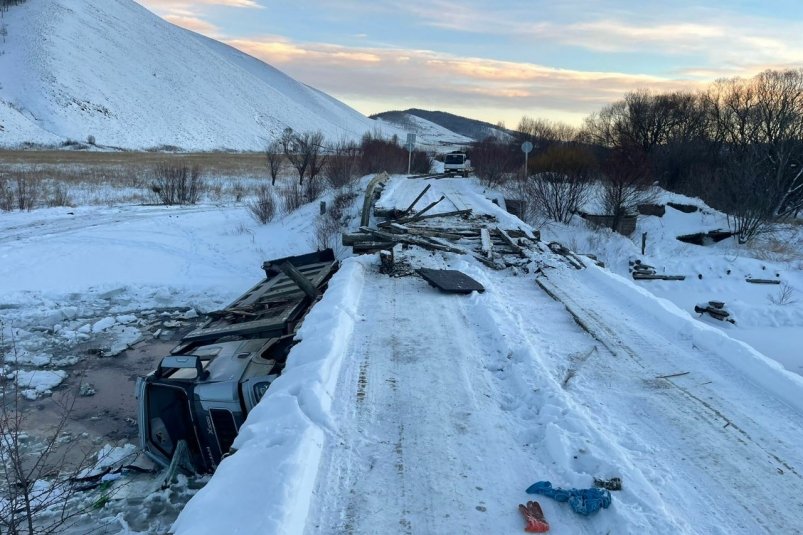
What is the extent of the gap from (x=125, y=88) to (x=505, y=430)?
381 feet

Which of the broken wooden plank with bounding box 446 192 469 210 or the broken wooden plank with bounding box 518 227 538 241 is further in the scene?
the broken wooden plank with bounding box 446 192 469 210

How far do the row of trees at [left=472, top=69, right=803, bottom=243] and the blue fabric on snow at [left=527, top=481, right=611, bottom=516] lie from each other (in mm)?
20812

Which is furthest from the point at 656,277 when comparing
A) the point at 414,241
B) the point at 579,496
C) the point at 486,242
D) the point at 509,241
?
the point at 579,496

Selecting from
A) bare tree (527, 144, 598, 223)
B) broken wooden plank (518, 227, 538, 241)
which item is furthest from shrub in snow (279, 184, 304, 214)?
broken wooden plank (518, 227, 538, 241)

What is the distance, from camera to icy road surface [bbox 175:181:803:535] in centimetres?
365

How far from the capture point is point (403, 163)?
40844mm

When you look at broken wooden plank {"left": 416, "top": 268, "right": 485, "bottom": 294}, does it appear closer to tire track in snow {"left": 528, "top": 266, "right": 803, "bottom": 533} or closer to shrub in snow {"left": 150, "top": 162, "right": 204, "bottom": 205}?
tire track in snow {"left": 528, "top": 266, "right": 803, "bottom": 533}

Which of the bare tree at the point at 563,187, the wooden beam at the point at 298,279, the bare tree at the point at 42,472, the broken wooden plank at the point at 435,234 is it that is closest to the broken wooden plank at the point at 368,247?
the broken wooden plank at the point at 435,234

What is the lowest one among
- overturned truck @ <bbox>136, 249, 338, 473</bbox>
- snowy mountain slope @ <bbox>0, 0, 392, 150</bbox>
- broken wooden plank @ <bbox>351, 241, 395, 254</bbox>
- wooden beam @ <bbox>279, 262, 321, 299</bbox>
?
overturned truck @ <bbox>136, 249, 338, 473</bbox>

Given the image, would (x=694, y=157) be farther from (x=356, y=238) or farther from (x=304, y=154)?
(x=356, y=238)

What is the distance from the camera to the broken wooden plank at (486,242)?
11.6m

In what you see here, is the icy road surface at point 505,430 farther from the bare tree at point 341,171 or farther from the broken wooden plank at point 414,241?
the bare tree at point 341,171

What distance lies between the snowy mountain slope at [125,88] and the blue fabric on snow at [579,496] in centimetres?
7925

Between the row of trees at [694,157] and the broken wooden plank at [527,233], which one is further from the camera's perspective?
the row of trees at [694,157]
